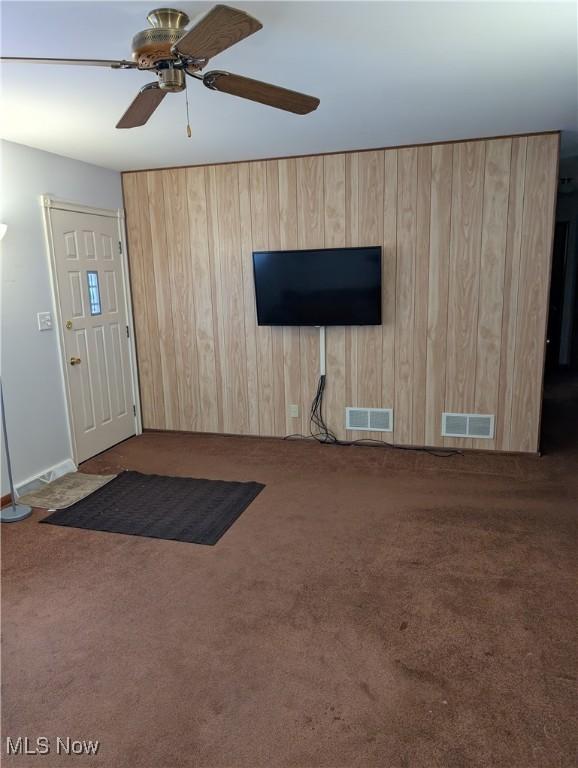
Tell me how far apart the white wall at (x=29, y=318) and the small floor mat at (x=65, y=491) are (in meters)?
0.13

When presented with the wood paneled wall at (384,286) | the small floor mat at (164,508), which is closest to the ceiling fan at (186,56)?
the wood paneled wall at (384,286)

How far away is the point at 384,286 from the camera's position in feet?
14.4

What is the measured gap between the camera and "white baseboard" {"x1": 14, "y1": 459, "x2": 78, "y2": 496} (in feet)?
12.5

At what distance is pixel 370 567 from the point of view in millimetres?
2756

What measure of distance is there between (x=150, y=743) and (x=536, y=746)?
127cm

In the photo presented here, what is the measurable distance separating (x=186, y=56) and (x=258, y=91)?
358mm

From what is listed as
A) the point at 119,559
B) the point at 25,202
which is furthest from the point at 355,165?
the point at 119,559

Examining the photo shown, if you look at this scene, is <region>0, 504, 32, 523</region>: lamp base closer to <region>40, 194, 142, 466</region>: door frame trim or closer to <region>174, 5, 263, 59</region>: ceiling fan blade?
<region>40, 194, 142, 466</region>: door frame trim

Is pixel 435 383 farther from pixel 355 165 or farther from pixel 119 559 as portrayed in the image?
pixel 119 559

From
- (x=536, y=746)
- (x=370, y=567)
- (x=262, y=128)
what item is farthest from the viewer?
(x=262, y=128)

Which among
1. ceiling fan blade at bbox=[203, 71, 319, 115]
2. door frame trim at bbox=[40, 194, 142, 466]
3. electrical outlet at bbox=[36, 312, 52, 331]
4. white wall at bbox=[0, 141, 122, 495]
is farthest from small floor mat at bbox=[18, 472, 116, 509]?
ceiling fan blade at bbox=[203, 71, 319, 115]

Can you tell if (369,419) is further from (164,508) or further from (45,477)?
(45,477)

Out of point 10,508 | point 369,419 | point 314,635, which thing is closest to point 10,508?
point 10,508

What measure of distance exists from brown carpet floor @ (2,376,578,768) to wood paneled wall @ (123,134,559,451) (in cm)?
107
